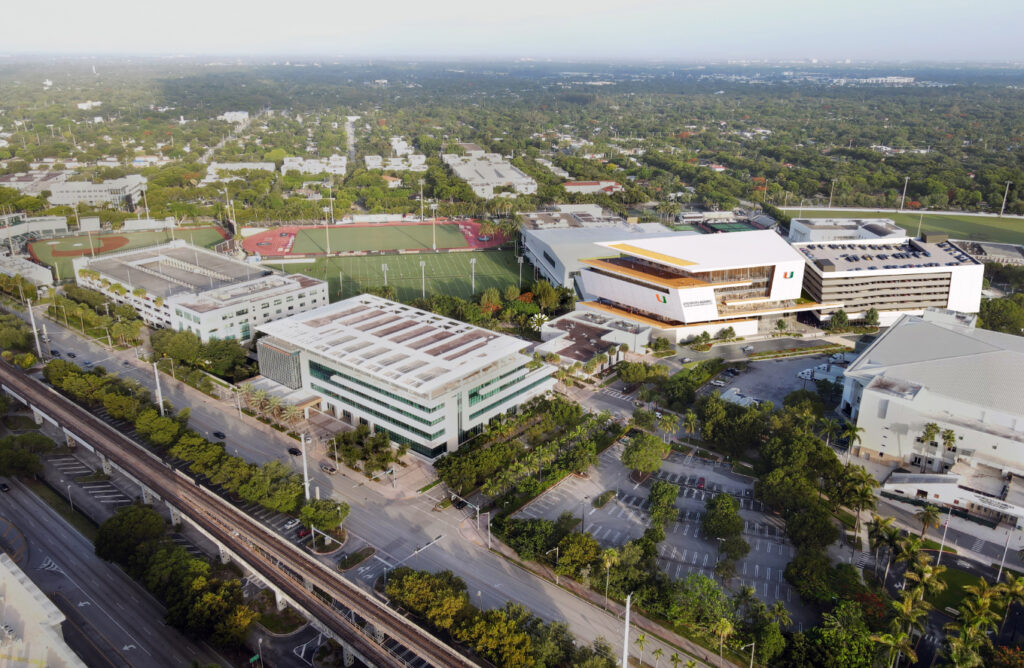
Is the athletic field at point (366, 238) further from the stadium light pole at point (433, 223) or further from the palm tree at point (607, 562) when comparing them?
the palm tree at point (607, 562)

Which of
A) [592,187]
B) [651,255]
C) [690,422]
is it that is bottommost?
[690,422]

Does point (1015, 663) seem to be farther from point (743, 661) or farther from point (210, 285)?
point (210, 285)

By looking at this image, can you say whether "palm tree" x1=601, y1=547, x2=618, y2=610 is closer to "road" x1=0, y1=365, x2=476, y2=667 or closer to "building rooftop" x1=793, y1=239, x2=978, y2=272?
"road" x1=0, y1=365, x2=476, y2=667

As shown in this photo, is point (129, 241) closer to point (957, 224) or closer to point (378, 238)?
point (378, 238)

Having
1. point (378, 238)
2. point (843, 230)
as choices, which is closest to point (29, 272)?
point (378, 238)

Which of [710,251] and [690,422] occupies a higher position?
[710,251]

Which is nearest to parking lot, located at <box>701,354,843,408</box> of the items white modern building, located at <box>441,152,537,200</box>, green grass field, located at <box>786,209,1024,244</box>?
green grass field, located at <box>786,209,1024,244</box>

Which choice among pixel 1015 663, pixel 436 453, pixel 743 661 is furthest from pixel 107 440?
pixel 1015 663
